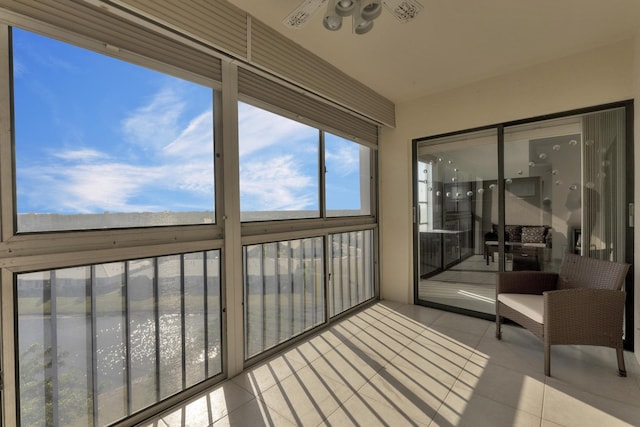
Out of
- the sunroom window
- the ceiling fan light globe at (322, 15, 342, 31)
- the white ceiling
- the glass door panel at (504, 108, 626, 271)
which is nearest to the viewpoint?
the sunroom window

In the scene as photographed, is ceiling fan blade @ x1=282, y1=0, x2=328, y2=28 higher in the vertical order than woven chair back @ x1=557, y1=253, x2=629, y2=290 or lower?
higher

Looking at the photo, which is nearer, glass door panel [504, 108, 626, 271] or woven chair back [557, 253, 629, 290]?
woven chair back [557, 253, 629, 290]

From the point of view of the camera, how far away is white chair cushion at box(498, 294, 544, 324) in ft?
7.53

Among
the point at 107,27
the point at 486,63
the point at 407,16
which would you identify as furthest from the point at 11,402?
the point at 486,63

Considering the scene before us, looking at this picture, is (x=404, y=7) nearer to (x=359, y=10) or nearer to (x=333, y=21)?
(x=359, y=10)

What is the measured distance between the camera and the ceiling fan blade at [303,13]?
1652 mm

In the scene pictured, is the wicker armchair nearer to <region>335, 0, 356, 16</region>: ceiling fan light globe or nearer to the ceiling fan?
the ceiling fan

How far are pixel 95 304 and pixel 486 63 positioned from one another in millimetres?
3896

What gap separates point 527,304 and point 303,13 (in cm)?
289

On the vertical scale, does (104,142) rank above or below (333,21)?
below

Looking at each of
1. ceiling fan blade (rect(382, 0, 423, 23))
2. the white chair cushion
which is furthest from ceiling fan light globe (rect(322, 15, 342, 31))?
the white chair cushion

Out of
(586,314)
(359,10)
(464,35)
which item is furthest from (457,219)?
(359,10)

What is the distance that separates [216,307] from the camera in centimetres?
220

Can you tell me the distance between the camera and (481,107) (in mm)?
3275
